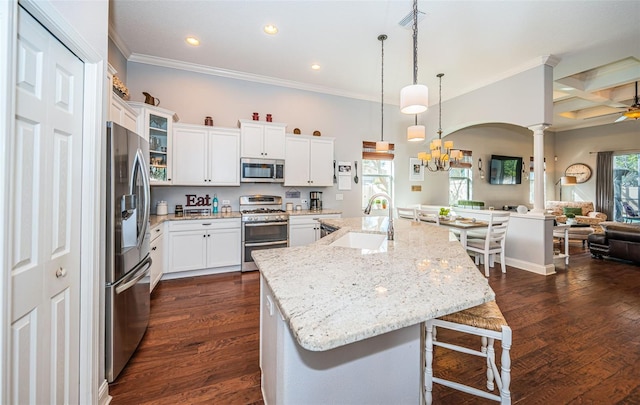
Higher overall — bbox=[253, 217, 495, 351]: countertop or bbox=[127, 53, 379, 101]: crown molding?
bbox=[127, 53, 379, 101]: crown molding

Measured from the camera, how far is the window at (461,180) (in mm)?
6770

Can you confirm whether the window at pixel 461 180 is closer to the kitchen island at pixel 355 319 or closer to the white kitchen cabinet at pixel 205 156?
the white kitchen cabinet at pixel 205 156

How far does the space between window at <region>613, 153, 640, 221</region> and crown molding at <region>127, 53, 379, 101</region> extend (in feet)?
25.4

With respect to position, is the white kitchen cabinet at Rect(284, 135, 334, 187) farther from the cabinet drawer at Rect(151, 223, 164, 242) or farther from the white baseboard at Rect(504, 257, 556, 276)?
the white baseboard at Rect(504, 257, 556, 276)

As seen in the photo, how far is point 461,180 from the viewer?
22.7 ft

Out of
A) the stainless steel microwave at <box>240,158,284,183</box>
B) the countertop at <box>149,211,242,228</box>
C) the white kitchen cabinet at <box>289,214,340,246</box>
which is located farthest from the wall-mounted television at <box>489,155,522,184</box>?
the countertop at <box>149,211,242,228</box>

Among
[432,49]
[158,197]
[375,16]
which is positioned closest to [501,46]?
[432,49]

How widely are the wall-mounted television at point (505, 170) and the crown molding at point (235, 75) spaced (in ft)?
14.5

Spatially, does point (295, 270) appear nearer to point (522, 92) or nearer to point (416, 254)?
point (416, 254)

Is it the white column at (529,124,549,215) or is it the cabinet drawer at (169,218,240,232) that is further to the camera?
the white column at (529,124,549,215)

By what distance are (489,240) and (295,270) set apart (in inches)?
145

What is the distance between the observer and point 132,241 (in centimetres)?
189

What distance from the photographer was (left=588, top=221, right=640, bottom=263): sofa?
425cm

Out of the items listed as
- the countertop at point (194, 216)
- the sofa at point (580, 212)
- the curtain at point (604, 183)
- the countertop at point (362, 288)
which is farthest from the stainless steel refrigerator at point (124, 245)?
the curtain at point (604, 183)
